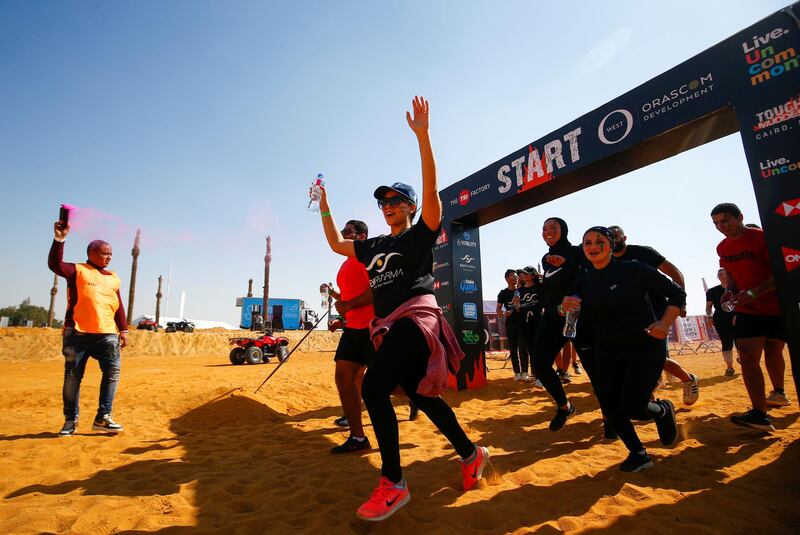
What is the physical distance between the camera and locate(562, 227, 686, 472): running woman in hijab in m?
2.89

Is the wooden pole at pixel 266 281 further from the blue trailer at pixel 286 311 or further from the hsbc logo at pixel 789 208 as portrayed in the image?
the hsbc logo at pixel 789 208

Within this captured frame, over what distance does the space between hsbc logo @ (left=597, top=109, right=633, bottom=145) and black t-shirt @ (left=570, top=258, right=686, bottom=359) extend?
3.02m

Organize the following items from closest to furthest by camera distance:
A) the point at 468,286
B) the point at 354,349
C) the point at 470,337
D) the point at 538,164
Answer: the point at 354,349, the point at 538,164, the point at 470,337, the point at 468,286

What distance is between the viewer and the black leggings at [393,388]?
7.37ft

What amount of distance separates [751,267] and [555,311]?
185 cm

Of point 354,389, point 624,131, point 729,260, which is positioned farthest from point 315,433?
point 624,131

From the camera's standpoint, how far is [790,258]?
3316 mm

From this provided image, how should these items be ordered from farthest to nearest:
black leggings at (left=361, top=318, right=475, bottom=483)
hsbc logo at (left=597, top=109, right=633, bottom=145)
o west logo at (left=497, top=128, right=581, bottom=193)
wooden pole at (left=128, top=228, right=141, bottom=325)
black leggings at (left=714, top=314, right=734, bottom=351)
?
wooden pole at (left=128, top=228, right=141, bottom=325) → black leggings at (left=714, top=314, right=734, bottom=351) → o west logo at (left=497, top=128, right=581, bottom=193) → hsbc logo at (left=597, top=109, right=633, bottom=145) → black leggings at (left=361, top=318, right=475, bottom=483)

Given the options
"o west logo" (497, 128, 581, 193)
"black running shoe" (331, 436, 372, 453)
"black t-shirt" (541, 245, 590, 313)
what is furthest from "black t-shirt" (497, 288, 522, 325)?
"black running shoe" (331, 436, 372, 453)

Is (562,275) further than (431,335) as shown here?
Yes

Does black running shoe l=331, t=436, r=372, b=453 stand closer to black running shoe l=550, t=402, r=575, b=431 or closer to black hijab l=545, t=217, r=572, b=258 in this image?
black running shoe l=550, t=402, r=575, b=431

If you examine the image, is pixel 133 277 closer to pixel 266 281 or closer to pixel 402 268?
pixel 266 281

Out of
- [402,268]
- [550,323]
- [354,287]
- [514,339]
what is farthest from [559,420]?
[514,339]

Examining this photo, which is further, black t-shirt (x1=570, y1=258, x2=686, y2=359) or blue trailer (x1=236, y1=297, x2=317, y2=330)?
blue trailer (x1=236, y1=297, x2=317, y2=330)
